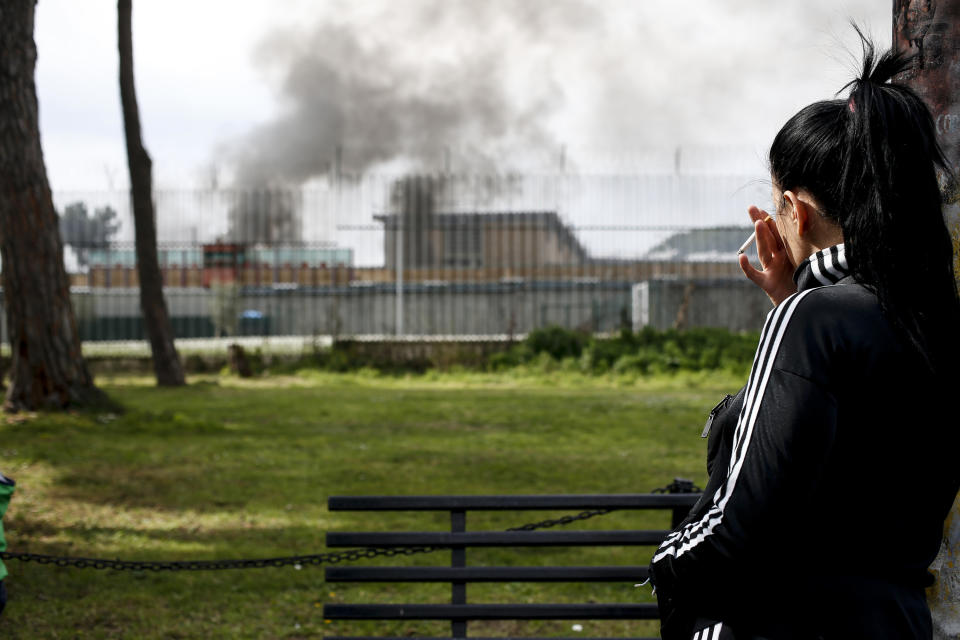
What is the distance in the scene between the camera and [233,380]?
17.5 m

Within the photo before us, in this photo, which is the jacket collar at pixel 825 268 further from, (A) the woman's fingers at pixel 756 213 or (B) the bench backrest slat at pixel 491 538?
(B) the bench backrest slat at pixel 491 538

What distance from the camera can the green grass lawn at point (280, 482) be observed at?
5.09 metres

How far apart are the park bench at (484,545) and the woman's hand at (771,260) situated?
1.87 meters

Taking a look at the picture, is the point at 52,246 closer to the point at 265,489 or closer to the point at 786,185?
the point at 265,489

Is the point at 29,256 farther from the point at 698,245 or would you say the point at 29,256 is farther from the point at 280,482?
the point at 698,245

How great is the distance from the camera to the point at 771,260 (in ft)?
5.47

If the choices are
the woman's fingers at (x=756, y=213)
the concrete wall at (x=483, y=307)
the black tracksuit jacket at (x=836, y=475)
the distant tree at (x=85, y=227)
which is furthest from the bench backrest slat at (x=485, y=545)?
the distant tree at (x=85, y=227)

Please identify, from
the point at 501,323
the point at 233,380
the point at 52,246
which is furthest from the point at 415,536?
the point at 501,323

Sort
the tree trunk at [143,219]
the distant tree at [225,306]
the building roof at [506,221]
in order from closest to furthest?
the tree trunk at [143,219], the distant tree at [225,306], the building roof at [506,221]

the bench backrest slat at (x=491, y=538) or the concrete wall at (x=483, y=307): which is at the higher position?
the concrete wall at (x=483, y=307)

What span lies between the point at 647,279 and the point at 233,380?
893cm

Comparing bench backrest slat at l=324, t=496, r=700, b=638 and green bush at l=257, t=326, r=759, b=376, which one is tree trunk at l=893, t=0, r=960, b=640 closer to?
bench backrest slat at l=324, t=496, r=700, b=638

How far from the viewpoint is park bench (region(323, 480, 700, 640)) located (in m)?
3.41

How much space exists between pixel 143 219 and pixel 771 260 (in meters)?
16.1
